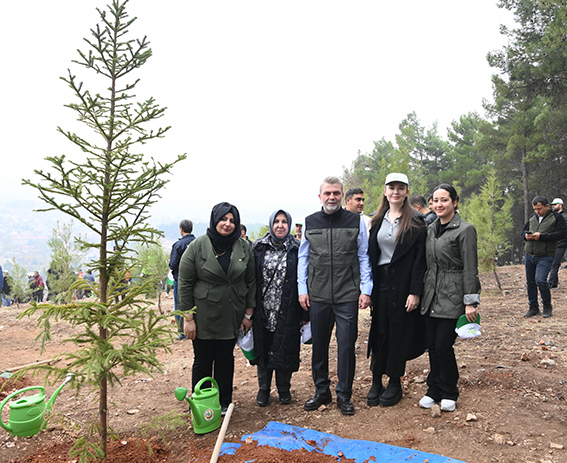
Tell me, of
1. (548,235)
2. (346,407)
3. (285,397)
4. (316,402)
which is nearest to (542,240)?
(548,235)

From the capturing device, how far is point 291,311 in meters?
4.10

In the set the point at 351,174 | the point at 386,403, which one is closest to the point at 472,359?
the point at 386,403

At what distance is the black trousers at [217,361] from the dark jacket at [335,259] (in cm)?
100

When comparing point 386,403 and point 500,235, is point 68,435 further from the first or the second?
point 500,235

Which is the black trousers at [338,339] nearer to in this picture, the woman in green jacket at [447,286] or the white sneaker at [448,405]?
the woman in green jacket at [447,286]

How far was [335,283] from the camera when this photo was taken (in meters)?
3.84

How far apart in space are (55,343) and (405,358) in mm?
7886

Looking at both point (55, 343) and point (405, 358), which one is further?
point (55, 343)

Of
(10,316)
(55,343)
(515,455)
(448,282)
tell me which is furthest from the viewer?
(10,316)

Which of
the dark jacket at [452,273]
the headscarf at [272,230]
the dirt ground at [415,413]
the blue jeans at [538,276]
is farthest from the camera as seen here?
the blue jeans at [538,276]

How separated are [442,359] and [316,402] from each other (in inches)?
51.0

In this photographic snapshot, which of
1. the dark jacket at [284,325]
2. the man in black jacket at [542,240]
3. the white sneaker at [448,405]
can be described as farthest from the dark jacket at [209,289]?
the man in black jacket at [542,240]

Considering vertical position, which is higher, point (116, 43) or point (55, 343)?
point (116, 43)

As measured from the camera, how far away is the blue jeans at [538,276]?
275 inches
